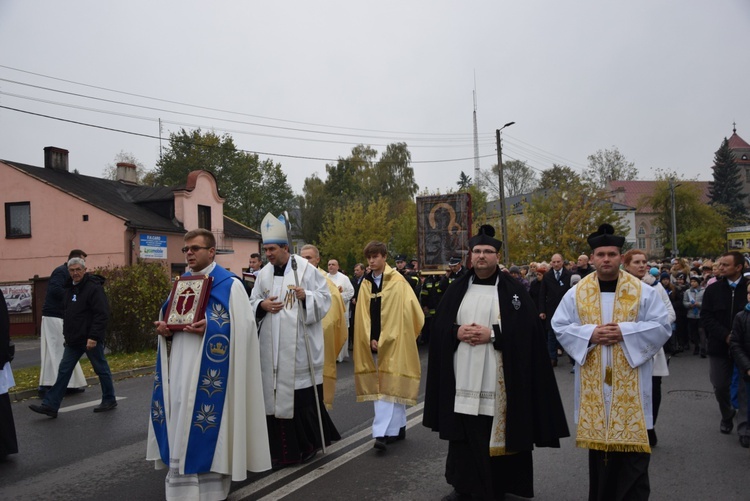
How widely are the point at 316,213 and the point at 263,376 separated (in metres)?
52.7

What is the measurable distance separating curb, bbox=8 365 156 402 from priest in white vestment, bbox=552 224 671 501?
8.39m

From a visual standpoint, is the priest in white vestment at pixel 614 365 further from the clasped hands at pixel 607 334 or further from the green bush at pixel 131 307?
the green bush at pixel 131 307

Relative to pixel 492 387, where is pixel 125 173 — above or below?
above

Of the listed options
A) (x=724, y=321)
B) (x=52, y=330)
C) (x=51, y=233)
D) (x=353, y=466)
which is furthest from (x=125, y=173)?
(x=724, y=321)

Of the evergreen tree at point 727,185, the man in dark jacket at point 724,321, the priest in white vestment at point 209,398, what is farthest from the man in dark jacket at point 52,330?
the evergreen tree at point 727,185

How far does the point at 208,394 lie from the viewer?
485cm

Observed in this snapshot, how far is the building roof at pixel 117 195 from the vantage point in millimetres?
28500

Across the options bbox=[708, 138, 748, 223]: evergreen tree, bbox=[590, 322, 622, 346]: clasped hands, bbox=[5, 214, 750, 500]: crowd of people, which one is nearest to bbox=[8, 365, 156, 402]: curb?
bbox=[5, 214, 750, 500]: crowd of people

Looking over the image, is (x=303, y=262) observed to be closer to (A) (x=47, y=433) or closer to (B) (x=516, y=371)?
(B) (x=516, y=371)

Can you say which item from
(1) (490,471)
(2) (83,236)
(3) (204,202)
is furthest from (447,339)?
(3) (204,202)

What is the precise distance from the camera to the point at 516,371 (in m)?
4.60

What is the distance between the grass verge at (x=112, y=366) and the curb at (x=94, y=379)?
0.46ft

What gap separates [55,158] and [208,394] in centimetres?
3045

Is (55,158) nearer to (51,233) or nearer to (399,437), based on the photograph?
(51,233)
